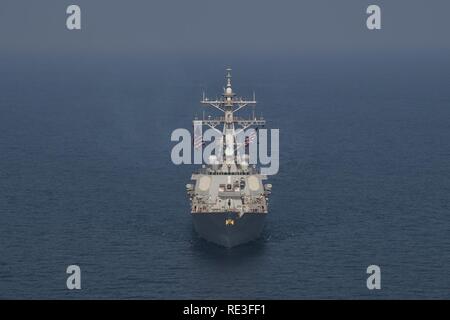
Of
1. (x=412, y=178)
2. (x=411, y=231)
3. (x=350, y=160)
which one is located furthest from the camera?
(x=350, y=160)

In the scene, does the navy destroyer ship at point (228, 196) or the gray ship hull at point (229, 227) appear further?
the navy destroyer ship at point (228, 196)

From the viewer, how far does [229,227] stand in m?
104

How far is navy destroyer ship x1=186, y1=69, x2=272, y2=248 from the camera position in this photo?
105312 mm

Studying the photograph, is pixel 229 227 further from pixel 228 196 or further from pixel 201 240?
pixel 228 196

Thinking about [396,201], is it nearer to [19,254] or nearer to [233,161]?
[233,161]

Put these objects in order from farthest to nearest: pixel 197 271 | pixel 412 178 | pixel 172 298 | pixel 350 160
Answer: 1. pixel 350 160
2. pixel 412 178
3. pixel 197 271
4. pixel 172 298

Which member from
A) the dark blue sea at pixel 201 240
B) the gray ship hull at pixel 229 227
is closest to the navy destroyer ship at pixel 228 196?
the gray ship hull at pixel 229 227

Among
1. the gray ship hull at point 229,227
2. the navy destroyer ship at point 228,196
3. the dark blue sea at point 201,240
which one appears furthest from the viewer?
the navy destroyer ship at point 228,196

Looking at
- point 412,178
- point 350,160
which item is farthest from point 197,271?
point 350,160

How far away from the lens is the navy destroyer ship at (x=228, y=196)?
105m

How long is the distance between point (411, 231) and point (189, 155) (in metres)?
49.2

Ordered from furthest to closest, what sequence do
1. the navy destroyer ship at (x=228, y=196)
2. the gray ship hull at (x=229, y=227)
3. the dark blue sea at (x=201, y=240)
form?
the navy destroyer ship at (x=228, y=196) → the gray ship hull at (x=229, y=227) → the dark blue sea at (x=201, y=240)

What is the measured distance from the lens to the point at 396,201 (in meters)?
124

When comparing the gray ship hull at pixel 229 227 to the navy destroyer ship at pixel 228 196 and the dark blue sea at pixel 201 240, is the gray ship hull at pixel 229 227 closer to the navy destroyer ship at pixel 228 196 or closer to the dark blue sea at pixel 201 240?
the navy destroyer ship at pixel 228 196
